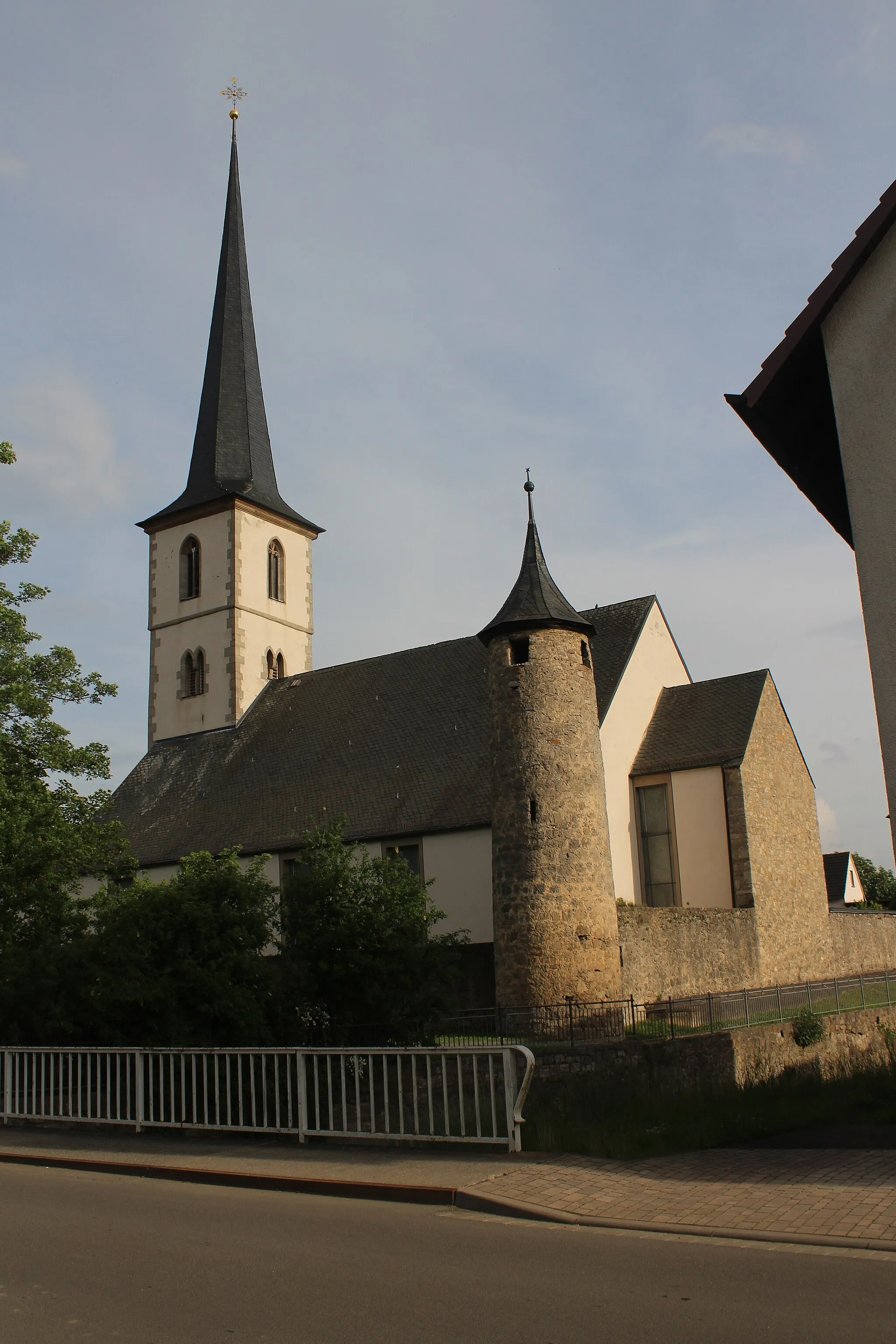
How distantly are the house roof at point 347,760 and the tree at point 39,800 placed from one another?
466cm

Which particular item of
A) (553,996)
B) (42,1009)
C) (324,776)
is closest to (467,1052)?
(42,1009)

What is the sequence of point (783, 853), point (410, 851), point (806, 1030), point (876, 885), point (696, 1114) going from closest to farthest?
1. point (696, 1114)
2. point (806, 1030)
3. point (410, 851)
4. point (783, 853)
5. point (876, 885)

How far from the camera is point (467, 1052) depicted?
10.1 m

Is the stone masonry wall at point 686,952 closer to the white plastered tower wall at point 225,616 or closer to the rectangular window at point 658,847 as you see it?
the rectangular window at point 658,847

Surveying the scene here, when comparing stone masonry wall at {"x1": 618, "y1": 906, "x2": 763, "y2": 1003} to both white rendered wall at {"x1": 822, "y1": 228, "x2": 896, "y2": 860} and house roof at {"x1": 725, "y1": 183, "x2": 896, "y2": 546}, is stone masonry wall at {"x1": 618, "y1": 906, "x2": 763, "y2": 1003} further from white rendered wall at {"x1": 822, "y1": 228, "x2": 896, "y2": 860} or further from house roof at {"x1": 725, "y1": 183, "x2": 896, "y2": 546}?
white rendered wall at {"x1": 822, "y1": 228, "x2": 896, "y2": 860}

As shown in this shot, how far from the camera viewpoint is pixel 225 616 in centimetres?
3647

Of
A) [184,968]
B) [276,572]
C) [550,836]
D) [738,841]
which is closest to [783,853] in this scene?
[738,841]

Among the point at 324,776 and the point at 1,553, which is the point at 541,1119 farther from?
the point at 324,776

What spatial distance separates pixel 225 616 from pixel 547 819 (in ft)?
63.8

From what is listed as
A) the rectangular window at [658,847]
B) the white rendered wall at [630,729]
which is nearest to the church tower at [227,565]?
the white rendered wall at [630,729]

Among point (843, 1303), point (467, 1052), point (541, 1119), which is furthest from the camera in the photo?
point (541, 1119)

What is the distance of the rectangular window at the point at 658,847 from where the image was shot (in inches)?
1014

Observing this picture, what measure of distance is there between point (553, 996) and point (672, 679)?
1213 centimetres

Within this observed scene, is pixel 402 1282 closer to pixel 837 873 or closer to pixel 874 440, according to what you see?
pixel 874 440
